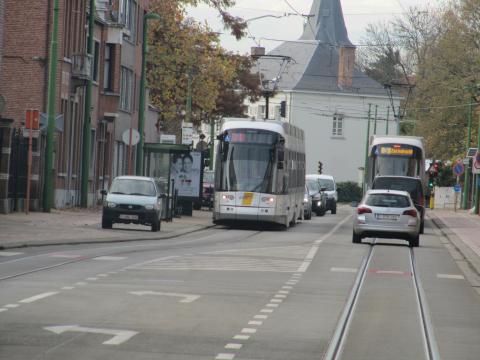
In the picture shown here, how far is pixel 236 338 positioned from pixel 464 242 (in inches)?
1173

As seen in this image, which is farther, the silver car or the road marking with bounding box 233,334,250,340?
the silver car

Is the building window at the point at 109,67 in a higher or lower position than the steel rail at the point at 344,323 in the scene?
higher

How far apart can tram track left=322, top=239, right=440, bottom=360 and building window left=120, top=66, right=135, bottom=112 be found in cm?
4089

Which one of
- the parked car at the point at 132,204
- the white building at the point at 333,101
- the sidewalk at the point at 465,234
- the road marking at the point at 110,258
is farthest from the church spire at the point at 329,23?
the road marking at the point at 110,258

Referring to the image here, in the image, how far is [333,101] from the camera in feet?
401

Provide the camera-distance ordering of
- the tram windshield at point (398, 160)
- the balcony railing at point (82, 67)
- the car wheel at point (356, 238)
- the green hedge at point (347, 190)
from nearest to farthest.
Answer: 1. the car wheel at point (356, 238)
2. the balcony railing at point (82, 67)
3. the tram windshield at point (398, 160)
4. the green hedge at point (347, 190)

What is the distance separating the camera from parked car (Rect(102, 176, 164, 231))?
39.4 metres

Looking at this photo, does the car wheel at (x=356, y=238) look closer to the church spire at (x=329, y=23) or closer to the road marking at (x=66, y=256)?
the road marking at (x=66, y=256)

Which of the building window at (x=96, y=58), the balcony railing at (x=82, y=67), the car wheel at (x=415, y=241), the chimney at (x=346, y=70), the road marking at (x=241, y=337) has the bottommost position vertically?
the road marking at (x=241, y=337)

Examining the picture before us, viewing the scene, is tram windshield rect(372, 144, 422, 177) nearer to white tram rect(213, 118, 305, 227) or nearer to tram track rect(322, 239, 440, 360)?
white tram rect(213, 118, 305, 227)

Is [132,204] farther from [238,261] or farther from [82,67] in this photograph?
[82,67]

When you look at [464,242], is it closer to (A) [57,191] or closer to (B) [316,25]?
(A) [57,191]

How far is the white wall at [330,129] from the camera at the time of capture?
12031cm

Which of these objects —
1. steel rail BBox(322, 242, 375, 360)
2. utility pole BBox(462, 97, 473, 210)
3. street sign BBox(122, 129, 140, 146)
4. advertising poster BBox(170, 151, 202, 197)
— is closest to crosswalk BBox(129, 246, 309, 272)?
steel rail BBox(322, 242, 375, 360)
